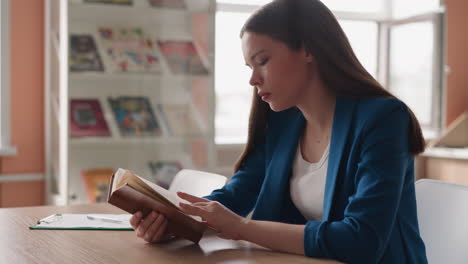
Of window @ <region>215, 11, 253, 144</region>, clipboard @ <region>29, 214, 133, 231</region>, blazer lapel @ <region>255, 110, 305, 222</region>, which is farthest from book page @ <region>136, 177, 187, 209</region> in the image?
window @ <region>215, 11, 253, 144</region>

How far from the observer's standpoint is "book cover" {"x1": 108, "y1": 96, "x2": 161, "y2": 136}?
3107 mm

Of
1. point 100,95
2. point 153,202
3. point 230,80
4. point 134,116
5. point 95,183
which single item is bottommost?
point 95,183

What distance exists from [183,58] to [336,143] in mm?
2021

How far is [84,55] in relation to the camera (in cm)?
297

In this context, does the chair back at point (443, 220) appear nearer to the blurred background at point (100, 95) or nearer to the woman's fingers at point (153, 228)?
the woman's fingers at point (153, 228)

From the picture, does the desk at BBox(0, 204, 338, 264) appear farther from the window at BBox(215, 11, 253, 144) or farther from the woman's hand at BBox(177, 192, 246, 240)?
the window at BBox(215, 11, 253, 144)

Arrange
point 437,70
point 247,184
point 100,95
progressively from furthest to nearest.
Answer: point 437,70, point 100,95, point 247,184

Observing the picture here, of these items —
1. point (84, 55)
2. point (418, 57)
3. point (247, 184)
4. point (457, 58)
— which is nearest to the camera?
point (247, 184)

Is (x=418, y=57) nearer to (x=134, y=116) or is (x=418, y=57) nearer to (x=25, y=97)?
(x=134, y=116)

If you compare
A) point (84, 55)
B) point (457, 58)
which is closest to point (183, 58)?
point (84, 55)

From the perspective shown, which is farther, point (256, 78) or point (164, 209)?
point (256, 78)

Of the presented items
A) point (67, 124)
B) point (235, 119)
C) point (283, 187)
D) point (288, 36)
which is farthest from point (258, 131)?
point (235, 119)

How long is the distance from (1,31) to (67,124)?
0.70 m

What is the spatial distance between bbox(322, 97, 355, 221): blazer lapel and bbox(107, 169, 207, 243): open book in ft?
0.99
